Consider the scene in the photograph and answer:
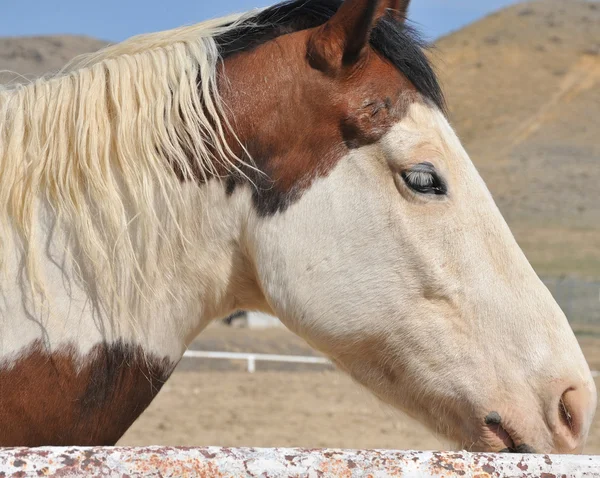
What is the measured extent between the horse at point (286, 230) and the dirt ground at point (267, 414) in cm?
445

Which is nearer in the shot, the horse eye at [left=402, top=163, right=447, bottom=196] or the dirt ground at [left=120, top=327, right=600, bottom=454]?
the horse eye at [left=402, top=163, right=447, bottom=196]

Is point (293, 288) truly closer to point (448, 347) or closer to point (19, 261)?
point (448, 347)

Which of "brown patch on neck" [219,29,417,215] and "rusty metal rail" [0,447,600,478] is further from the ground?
"brown patch on neck" [219,29,417,215]

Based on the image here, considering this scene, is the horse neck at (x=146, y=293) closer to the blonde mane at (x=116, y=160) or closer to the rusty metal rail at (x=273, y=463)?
the blonde mane at (x=116, y=160)

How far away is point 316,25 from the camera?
2.35 m

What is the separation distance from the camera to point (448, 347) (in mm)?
2141

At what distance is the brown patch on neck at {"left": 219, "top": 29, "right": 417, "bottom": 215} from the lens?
85.6 inches

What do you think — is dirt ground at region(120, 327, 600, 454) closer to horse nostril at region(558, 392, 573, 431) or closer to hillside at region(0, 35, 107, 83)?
horse nostril at region(558, 392, 573, 431)

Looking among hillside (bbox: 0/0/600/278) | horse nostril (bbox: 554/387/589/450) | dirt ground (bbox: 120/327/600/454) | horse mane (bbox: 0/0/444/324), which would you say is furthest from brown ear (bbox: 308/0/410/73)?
hillside (bbox: 0/0/600/278)

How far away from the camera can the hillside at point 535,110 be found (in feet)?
124

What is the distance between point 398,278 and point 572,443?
0.65 m

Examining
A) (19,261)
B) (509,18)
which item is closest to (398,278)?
(19,261)

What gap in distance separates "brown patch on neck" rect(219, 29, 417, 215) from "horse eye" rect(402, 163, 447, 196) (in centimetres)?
15

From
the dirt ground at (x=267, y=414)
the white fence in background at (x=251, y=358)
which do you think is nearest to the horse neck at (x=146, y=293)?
the dirt ground at (x=267, y=414)
